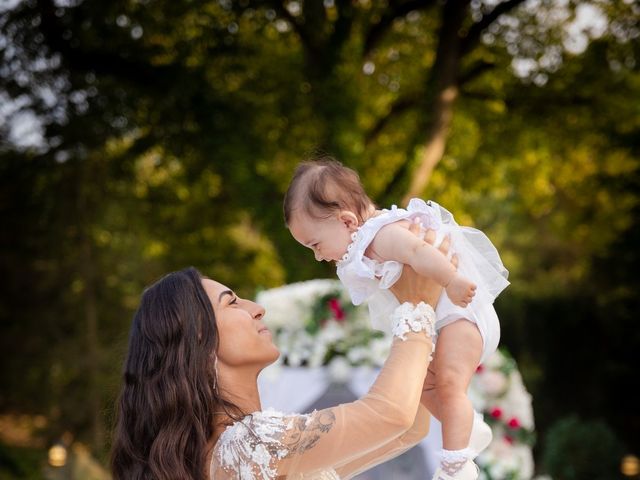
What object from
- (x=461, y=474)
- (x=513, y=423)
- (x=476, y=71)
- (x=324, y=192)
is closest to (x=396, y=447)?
(x=461, y=474)

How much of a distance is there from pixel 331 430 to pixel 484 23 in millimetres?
11779

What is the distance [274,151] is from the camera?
45.4 feet

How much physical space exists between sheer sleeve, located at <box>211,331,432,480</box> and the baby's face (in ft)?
1.25

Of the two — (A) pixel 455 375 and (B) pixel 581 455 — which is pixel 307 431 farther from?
(B) pixel 581 455

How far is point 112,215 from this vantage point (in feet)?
44.8

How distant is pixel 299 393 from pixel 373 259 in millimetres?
3201

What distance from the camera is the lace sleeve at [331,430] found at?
2.29 metres

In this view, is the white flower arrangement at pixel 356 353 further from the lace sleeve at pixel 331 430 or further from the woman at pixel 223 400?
the lace sleeve at pixel 331 430

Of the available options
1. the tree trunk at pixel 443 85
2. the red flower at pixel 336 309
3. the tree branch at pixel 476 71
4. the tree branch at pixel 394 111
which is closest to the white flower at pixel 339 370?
the red flower at pixel 336 309

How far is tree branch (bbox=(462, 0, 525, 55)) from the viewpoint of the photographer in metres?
13.3

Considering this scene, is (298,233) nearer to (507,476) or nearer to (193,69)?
(507,476)

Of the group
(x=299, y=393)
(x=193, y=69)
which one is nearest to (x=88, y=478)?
(x=299, y=393)

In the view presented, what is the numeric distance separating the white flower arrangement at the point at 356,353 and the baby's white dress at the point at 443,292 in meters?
2.99

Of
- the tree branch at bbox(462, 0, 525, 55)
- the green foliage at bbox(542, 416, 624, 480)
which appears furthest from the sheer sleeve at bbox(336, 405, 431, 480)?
the tree branch at bbox(462, 0, 525, 55)
